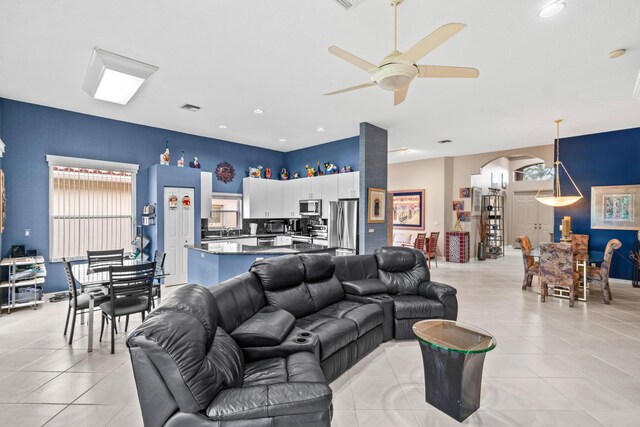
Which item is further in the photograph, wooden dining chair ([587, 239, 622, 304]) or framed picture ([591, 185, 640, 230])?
framed picture ([591, 185, 640, 230])

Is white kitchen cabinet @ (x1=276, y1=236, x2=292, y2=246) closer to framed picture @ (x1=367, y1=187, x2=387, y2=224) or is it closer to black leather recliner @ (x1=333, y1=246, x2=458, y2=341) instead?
framed picture @ (x1=367, y1=187, x2=387, y2=224)

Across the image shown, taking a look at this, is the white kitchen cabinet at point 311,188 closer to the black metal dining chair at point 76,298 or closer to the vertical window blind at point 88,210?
the vertical window blind at point 88,210

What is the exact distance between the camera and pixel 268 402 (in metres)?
1.45

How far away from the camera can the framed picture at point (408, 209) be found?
9672 millimetres

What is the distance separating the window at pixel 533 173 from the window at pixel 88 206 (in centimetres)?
1260

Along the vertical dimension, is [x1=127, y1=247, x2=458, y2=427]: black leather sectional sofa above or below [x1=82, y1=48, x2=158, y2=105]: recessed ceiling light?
below

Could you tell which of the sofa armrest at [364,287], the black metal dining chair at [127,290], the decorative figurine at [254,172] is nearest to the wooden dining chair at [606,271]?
the sofa armrest at [364,287]

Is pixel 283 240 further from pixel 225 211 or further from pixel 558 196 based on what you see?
pixel 558 196

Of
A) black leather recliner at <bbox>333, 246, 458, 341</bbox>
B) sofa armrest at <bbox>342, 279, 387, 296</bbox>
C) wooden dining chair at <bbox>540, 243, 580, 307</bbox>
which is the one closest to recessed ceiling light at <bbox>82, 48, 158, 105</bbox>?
black leather recliner at <bbox>333, 246, 458, 341</bbox>

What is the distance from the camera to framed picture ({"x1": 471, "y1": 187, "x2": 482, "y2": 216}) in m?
9.14

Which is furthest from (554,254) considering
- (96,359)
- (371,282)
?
(96,359)

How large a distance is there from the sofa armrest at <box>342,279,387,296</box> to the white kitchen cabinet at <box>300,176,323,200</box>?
370 centimetres

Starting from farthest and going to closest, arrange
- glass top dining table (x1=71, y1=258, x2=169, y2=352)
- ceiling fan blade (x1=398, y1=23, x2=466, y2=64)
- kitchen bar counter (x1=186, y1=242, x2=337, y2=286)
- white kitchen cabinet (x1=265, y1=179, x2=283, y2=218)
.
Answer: white kitchen cabinet (x1=265, y1=179, x2=283, y2=218), kitchen bar counter (x1=186, y1=242, x2=337, y2=286), glass top dining table (x1=71, y1=258, x2=169, y2=352), ceiling fan blade (x1=398, y1=23, x2=466, y2=64)

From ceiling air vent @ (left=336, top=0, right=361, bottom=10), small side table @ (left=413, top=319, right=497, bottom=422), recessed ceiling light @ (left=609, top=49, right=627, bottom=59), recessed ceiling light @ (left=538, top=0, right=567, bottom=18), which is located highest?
recessed ceiling light @ (left=609, top=49, right=627, bottom=59)
